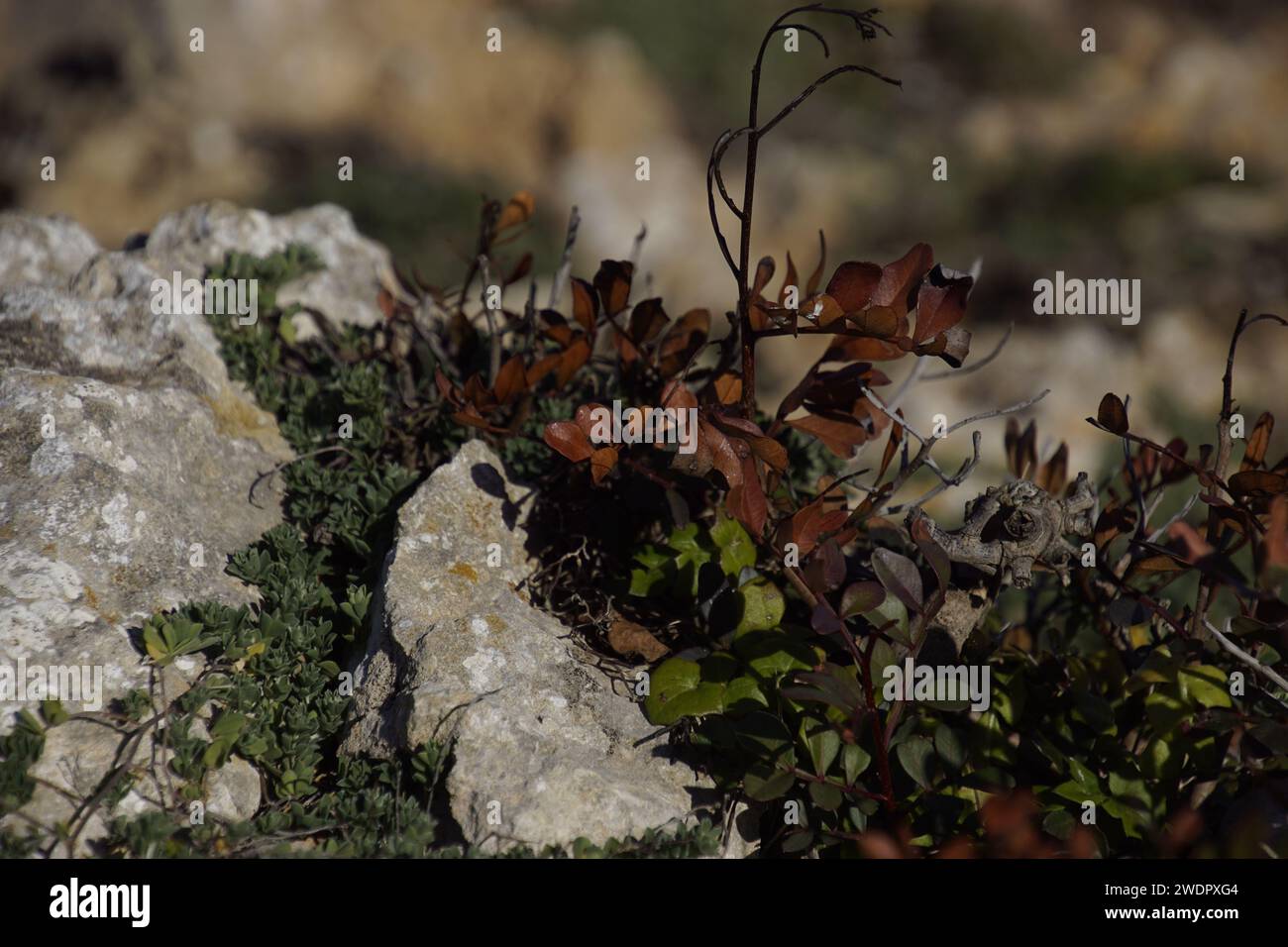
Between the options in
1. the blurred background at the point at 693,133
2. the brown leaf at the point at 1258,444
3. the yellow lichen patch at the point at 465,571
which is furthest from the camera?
the blurred background at the point at 693,133

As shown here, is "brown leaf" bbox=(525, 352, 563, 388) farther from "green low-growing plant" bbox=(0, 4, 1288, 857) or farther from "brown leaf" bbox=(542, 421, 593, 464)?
"brown leaf" bbox=(542, 421, 593, 464)

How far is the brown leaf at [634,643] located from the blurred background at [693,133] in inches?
232

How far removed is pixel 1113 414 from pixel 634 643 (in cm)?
124

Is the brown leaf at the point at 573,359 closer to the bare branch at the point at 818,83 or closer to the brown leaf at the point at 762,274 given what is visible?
the brown leaf at the point at 762,274

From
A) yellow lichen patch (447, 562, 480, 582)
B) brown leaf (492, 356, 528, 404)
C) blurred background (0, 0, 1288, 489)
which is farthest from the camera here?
blurred background (0, 0, 1288, 489)

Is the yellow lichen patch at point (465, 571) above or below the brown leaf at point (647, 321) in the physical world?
below

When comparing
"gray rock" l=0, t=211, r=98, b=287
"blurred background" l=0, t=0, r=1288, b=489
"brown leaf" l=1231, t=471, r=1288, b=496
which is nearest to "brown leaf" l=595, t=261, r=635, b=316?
"brown leaf" l=1231, t=471, r=1288, b=496

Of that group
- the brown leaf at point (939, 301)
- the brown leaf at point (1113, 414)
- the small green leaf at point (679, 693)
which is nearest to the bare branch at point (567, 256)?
the brown leaf at point (939, 301)

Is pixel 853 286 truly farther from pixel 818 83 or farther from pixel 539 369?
pixel 539 369

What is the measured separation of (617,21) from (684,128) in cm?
192

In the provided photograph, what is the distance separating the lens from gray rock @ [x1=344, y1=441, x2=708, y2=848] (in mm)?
2238

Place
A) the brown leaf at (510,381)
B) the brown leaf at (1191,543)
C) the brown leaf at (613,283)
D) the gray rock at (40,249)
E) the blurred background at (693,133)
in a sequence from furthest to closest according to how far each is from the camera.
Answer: the blurred background at (693,133), the gray rock at (40,249), the brown leaf at (613,283), the brown leaf at (510,381), the brown leaf at (1191,543)

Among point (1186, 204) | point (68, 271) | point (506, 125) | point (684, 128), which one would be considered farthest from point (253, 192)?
point (1186, 204)

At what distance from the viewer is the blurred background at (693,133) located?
9.80 meters
